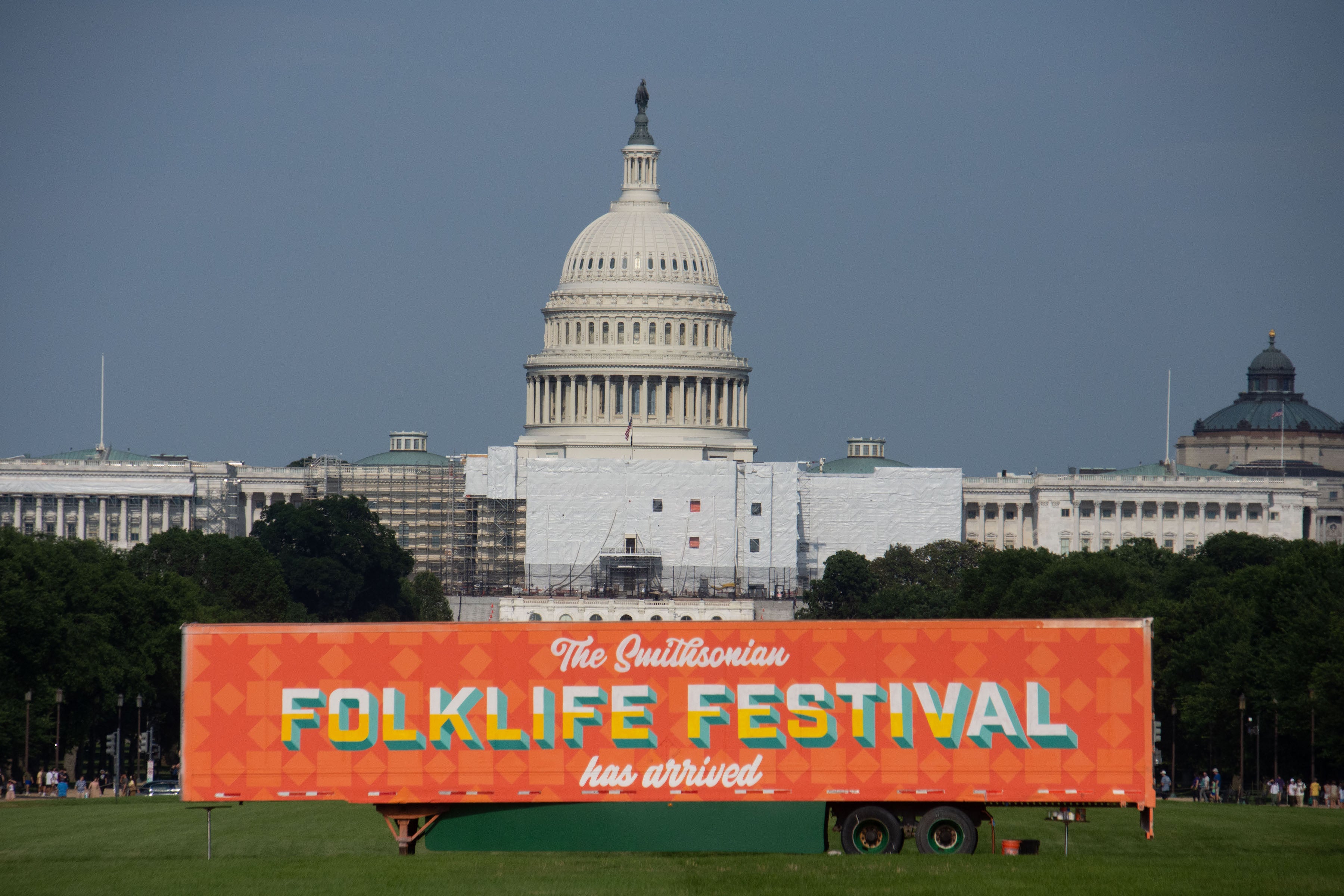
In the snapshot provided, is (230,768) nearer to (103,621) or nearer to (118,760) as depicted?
(118,760)

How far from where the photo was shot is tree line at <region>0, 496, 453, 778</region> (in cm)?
8981

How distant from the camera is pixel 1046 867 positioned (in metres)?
44.1

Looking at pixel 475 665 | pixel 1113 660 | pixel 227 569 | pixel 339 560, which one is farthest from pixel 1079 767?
pixel 339 560

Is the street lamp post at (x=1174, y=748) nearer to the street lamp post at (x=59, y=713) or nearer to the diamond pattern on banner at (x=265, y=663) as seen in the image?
the street lamp post at (x=59, y=713)

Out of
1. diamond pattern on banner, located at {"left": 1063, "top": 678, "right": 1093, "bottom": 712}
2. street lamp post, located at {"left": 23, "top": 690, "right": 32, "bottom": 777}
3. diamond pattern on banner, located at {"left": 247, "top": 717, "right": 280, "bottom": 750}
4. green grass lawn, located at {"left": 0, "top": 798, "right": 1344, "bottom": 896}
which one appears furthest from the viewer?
street lamp post, located at {"left": 23, "top": 690, "right": 32, "bottom": 777}

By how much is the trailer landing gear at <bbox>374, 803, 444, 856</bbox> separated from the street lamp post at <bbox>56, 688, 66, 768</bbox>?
1635 inches

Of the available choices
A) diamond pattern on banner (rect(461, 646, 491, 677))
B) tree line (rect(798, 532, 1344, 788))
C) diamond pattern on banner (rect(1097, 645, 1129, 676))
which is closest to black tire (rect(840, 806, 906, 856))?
diamond pattern on banner (rect(1097, 645, 1129, 676))

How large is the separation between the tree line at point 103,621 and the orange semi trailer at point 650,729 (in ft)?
105

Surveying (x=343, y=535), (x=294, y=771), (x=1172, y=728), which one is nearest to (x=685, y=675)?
(x=294, y=771)

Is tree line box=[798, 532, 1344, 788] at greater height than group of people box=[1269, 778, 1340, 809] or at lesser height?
greater

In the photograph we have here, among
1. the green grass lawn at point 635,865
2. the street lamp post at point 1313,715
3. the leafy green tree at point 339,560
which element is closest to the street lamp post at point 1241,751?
the street lamp post at point 1313,715

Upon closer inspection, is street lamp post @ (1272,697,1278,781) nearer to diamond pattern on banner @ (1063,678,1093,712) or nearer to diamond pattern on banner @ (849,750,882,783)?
diamond pattern on banner @ (1063,678,1093,712)

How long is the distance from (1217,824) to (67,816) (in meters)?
27.5

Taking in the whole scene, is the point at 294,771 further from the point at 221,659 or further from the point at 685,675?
the point at 685,675
